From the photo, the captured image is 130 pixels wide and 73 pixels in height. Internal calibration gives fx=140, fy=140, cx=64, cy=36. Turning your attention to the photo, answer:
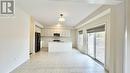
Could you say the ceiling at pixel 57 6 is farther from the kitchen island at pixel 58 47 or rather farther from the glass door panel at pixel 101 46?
the kitchen island at pixel 58 47

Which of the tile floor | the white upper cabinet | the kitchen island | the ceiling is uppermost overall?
Result: the ceiling

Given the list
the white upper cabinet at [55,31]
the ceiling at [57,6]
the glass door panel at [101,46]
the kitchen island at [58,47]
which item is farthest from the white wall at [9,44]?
the white upper cabinet at [55,31]

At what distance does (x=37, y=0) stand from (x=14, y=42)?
1.95 metres

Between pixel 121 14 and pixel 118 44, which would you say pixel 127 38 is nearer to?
pixel 118 44

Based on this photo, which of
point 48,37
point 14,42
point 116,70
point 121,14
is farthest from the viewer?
point 48,37

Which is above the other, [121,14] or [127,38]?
[121,14]

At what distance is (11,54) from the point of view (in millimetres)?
5277

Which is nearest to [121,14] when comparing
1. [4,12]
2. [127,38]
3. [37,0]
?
[127,38]

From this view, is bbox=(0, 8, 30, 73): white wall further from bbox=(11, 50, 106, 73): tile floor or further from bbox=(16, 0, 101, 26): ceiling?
bbox=(16, 0, 101, 26): ceiling

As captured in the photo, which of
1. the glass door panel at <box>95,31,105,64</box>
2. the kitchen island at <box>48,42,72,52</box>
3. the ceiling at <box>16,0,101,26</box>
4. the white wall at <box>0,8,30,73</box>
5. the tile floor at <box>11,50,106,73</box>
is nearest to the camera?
the white wall at <box>0,8,30,73</box>

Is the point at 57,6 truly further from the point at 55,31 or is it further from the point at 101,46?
the point at 55,31

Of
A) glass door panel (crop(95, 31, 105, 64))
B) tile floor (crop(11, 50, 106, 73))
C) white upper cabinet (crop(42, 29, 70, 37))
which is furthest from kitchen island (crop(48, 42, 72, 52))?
glass door panel (crop(95, 31, 105, 64))

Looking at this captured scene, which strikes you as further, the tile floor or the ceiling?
the tile floor

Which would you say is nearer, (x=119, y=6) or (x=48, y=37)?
(x=119, y=6)
